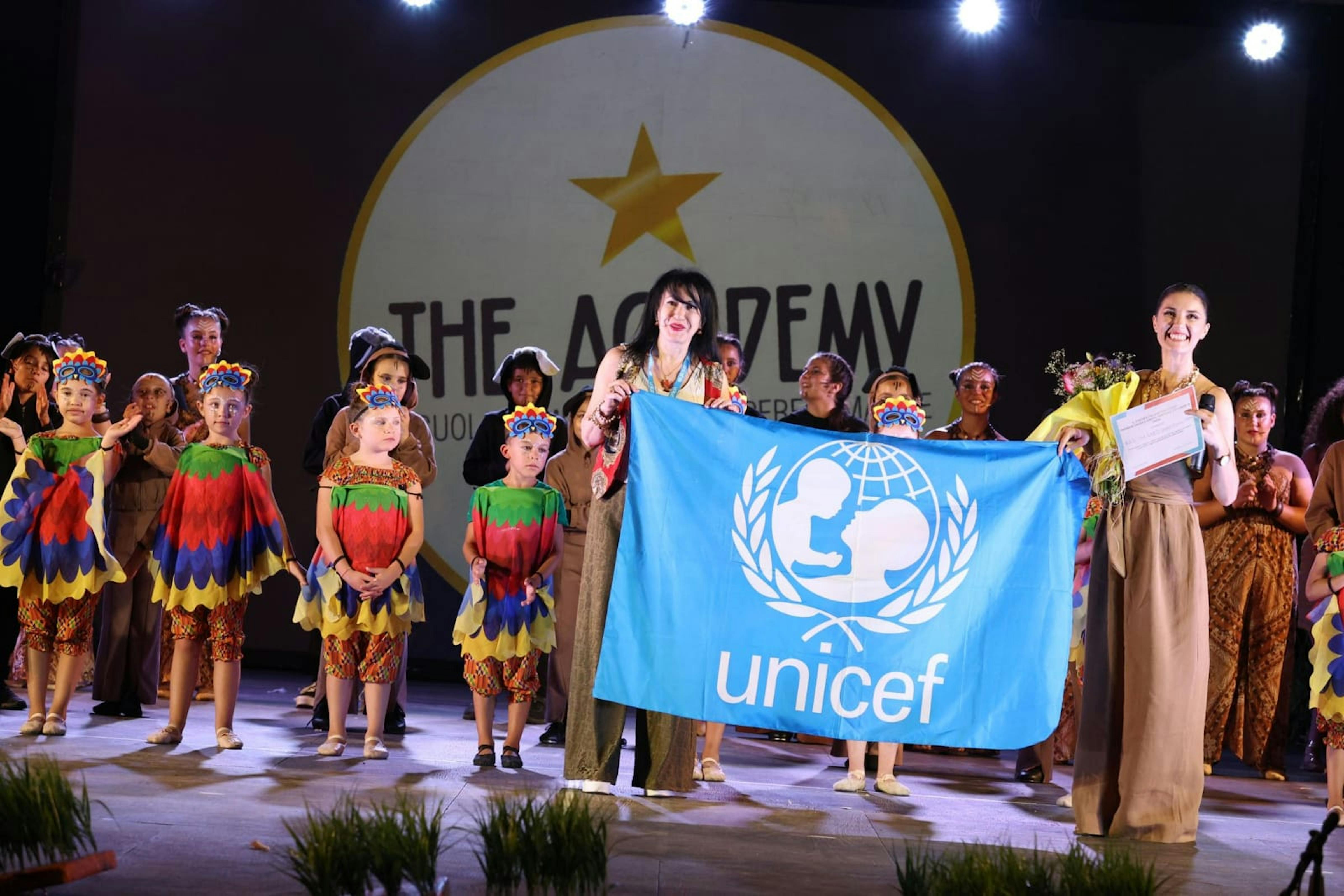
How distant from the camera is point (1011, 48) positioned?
25.8ft

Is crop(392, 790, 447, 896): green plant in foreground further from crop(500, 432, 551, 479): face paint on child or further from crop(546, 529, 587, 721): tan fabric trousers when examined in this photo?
crop(546, 529, 587, 721): tan fabric trousers

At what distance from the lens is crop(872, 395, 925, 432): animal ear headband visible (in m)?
5.24

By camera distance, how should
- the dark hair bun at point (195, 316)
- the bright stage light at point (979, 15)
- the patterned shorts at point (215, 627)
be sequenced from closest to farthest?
the patterned shorts at point (215, 627) → the dark hair bun at point (195, 316) → the bright stage light at point (979, 15)

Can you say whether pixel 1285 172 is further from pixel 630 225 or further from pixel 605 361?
pixel 605 361

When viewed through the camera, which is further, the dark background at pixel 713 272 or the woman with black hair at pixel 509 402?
the dark background at pixel 713 272

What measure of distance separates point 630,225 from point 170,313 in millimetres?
2687

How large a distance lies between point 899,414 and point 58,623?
3.23 meters

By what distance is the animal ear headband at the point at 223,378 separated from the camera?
5246mm

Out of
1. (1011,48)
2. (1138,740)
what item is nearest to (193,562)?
(1138,740)

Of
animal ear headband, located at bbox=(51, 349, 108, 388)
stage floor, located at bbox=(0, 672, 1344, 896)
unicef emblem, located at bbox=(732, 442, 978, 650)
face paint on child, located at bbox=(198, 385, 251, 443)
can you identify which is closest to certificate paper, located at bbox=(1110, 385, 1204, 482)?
unicef emblem, located at bbox=(732, 442, 978, 650)

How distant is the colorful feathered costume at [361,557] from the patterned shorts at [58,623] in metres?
0.84

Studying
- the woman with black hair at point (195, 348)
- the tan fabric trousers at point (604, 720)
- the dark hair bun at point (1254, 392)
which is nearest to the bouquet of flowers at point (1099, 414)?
the tan fabric trousers at point (604, 720)

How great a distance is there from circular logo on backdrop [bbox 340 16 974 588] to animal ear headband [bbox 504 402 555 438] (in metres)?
2.54

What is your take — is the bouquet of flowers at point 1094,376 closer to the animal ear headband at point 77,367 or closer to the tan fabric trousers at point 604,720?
the tan fabric trousers at point 604,720
